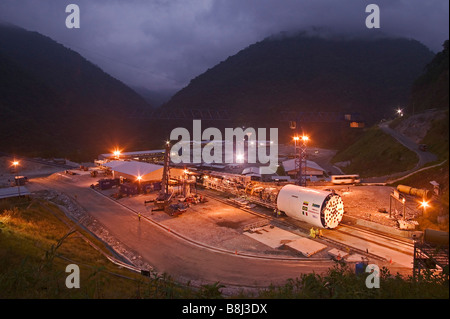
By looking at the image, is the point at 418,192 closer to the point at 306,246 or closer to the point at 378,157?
the point at 306,246

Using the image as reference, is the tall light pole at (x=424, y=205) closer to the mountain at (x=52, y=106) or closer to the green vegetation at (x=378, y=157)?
the green vegetation at (x=378, y=157)

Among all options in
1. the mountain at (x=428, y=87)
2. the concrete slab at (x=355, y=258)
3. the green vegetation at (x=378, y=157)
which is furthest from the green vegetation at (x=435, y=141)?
the concrete slab at (x=355, y=258)

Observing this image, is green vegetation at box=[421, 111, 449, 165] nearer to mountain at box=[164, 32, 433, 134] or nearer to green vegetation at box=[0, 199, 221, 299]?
green vegetation at box=[0, 199, 221, 299]

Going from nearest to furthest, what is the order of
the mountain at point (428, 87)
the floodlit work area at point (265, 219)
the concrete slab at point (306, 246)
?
the concrete slab at point (306, 246)
the floodlit work area at point (265, 219)
the mountain at point (428, 87)

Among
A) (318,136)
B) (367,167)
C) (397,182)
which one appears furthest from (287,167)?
(318,136)

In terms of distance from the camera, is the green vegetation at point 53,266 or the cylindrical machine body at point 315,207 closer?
the green vegetation at point 53,266

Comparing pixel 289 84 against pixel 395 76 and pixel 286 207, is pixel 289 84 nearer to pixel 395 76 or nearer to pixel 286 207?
pixel 395 76
